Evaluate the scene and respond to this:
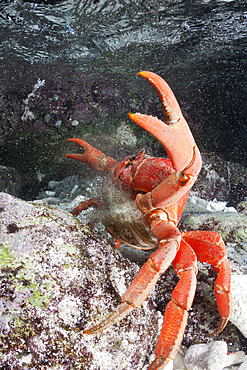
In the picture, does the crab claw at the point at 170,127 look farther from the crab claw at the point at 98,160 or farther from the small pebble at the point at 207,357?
the small pebble at the point at 207,357

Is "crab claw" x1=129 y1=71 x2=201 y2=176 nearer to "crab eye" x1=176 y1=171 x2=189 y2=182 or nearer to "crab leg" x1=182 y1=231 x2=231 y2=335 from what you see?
"crab eye" x1=176 y1=171 x2=189 y2=182

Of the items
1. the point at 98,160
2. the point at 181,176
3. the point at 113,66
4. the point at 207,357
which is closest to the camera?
the point at 181,176

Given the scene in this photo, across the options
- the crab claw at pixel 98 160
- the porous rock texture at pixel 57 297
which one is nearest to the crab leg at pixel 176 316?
the porous rock texture at pixel 57 297

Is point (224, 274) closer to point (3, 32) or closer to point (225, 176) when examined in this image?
point (225, 176)

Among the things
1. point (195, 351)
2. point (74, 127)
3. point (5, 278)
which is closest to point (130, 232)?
point (195, 351)

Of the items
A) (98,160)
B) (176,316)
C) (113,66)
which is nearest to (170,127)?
(176,316)

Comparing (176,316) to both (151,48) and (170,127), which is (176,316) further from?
(151,48)
